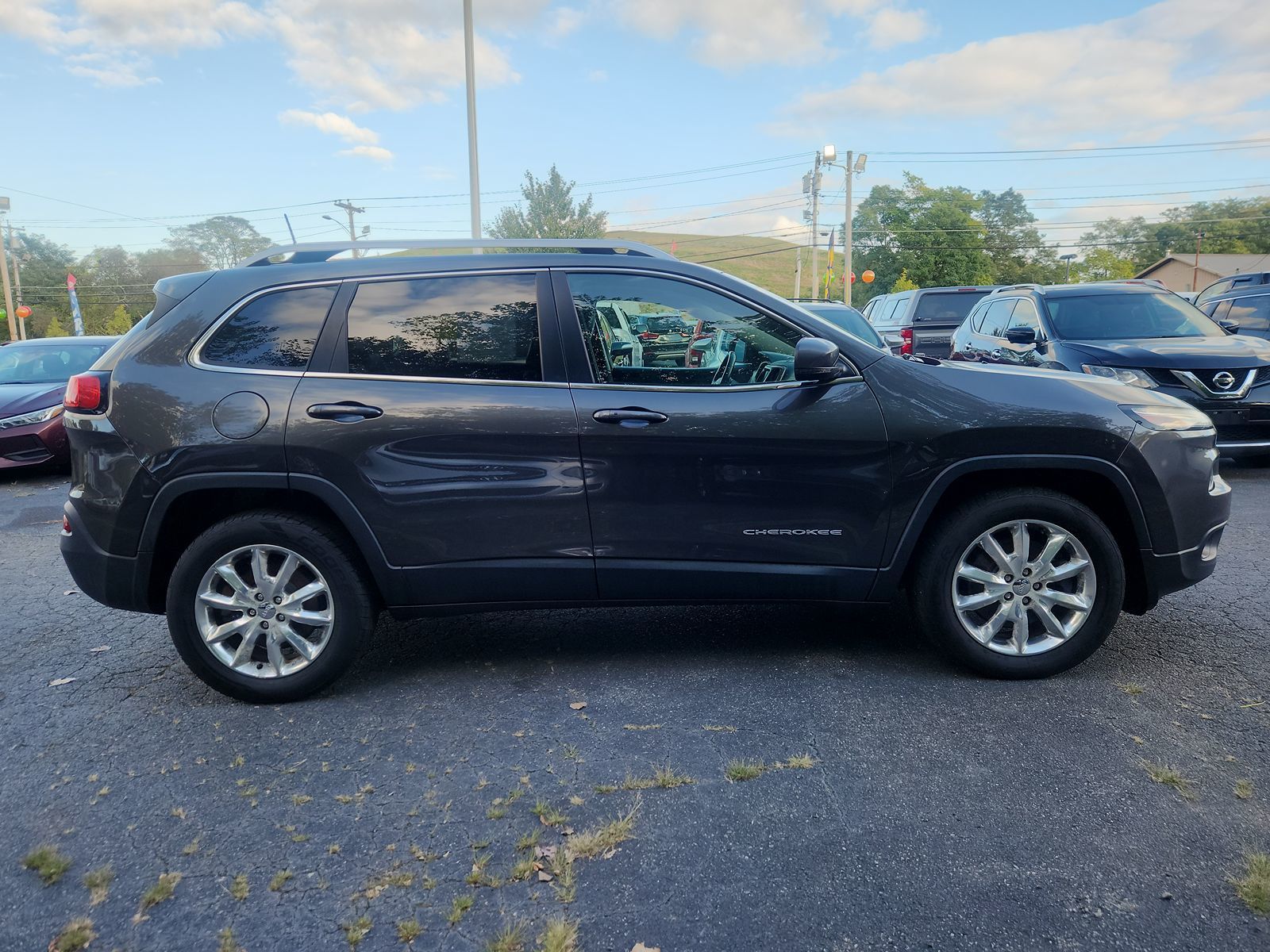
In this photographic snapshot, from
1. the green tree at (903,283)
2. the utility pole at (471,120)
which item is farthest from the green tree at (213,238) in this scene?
the utility pole at (471,120)

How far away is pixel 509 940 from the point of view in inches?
84.0

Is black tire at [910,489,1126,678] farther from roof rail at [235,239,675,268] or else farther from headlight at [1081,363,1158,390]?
headlight at [1081,363,1158,390]

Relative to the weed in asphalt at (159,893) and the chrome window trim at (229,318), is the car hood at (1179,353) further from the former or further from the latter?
the weed in asphalt at (159,893)

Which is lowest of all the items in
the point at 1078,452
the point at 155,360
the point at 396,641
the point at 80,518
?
the point at 396,641

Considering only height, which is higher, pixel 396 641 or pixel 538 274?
pixel 538 274

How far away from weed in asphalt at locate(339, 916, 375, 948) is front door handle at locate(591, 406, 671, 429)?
1909 mm

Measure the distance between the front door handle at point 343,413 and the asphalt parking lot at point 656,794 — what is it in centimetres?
115

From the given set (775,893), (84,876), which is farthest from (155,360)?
(775,893)

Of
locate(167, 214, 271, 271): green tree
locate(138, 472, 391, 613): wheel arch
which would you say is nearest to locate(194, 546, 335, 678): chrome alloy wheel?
locate(138, 472, 391, 613): wheel arch

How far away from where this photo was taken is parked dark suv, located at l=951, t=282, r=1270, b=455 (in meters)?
7.68

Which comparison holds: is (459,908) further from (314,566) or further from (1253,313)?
(1253,313)

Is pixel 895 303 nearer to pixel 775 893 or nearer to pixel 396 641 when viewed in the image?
pixel 396 641

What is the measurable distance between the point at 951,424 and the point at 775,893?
1.98 m

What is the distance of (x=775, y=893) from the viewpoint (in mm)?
2316
